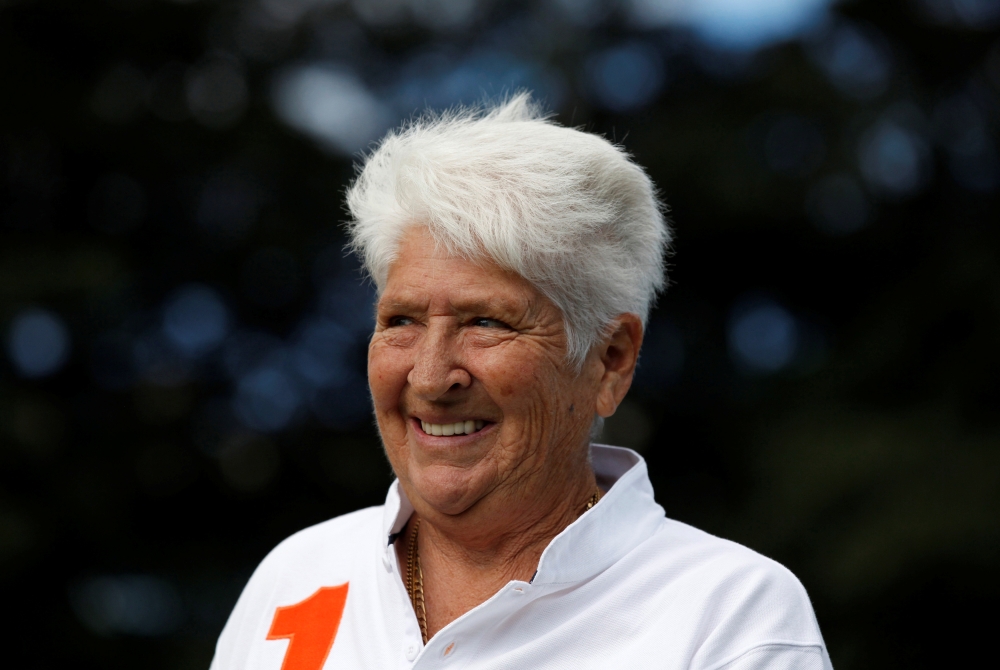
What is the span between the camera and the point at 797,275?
6.73 meters

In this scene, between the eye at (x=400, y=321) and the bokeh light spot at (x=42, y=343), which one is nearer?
the eye at (x=400, y=321)

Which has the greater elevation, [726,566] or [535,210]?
[535,210]

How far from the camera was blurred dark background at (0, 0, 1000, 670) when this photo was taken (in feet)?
20.9

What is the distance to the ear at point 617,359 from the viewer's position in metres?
2.02

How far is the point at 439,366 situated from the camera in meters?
1.85

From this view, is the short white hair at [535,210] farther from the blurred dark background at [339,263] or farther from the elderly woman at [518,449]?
the blurred dark background at [339,263]

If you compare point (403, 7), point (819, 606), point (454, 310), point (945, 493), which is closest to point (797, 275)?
point (945, 493)

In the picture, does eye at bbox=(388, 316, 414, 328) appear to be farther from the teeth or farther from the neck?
the neck

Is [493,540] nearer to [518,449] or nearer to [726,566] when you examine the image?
[518,449]

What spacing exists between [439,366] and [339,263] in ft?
16.6

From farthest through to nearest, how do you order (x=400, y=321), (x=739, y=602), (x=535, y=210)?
(x=400, y=321), (x=535, y=210), (x=739, y=602)

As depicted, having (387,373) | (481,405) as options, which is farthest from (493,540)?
(387,373)

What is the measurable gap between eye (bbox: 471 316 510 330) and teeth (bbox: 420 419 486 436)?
184 mm

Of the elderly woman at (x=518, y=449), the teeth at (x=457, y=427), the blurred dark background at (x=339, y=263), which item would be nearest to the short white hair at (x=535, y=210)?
the elderly woman at (x=518, y=449)
